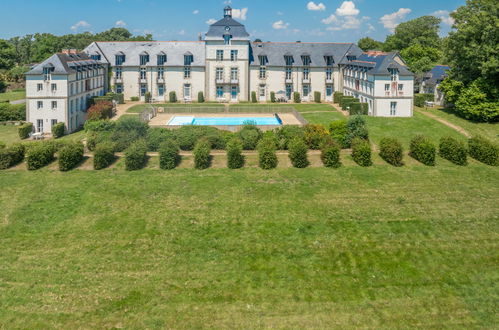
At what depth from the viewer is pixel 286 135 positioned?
35.8m

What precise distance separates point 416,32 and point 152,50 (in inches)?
2007

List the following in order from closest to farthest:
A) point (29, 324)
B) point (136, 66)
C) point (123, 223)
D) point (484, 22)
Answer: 1. point (29, 324)
2. point (123, 223)
3. point (484, 22)
4. point (136, 66)

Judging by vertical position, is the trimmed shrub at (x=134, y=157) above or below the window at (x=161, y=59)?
below

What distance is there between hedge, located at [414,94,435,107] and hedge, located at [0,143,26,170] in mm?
44300

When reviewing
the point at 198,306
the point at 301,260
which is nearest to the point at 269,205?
the point at 301,260

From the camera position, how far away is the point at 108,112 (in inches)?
1913

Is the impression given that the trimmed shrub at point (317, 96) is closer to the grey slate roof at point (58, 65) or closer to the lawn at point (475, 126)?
the lawn at point (475, 126)

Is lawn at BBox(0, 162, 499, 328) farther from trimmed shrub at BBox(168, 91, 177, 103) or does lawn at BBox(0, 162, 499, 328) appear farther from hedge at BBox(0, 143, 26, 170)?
trimmed shrub at BBox(168, 91, 177, 103)

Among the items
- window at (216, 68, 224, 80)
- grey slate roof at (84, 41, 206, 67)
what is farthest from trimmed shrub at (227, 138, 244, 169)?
grey slate roof at (84, 41, 206, 67)

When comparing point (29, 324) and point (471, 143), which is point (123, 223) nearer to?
point (29, 324)

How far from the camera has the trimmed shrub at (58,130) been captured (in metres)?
42.3

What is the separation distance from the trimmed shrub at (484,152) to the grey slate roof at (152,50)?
39.3 meters

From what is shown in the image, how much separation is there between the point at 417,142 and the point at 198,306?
2427 cm

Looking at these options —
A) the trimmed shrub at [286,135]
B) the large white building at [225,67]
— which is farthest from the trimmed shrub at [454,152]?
the large white building at [225,67]
